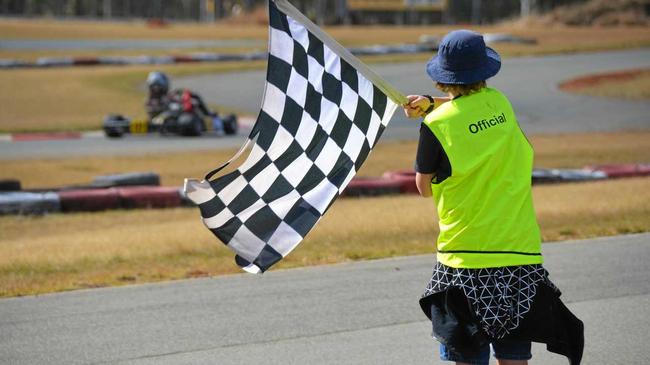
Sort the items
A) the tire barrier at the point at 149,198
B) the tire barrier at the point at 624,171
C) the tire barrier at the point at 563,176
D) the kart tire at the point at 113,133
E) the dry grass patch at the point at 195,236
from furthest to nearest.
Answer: the kart tire at the point at 113,133 → the tire barrier at the point at 624,171 → the tire barrier at the point at 563,176 → the tire barrier at the point at 149,198 → the dry grass patch at the point at 195,236

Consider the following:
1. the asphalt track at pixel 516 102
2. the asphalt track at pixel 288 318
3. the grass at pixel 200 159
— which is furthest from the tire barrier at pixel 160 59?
the asphalt track at pixel 288 318

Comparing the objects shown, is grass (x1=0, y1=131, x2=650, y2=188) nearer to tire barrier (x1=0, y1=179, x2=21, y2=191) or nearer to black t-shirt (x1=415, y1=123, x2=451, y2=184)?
tire barrier (x1=0, y1=179, x2=21, y2=191)

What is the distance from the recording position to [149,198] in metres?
10.8

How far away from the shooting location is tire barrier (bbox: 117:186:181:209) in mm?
10812

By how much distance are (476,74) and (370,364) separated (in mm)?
1704

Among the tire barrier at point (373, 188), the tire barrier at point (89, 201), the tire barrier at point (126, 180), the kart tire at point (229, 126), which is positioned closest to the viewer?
the tire barrier at point (89, 201)

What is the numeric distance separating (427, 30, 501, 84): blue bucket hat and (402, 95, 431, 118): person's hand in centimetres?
34

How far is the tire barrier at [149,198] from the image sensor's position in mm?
10812

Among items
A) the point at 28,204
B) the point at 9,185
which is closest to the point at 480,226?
the point at 28,204

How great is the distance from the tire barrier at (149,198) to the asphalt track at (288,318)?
4526 mm

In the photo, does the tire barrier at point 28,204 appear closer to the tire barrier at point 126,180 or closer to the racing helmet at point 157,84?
the tire barrier at point 126,180

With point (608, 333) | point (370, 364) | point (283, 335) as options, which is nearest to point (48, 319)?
point (283, 335)

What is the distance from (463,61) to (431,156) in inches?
12.9

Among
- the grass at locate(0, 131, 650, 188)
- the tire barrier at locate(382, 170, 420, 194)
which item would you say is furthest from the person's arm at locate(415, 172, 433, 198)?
the grass at locate(0, 131, 650, 188)
